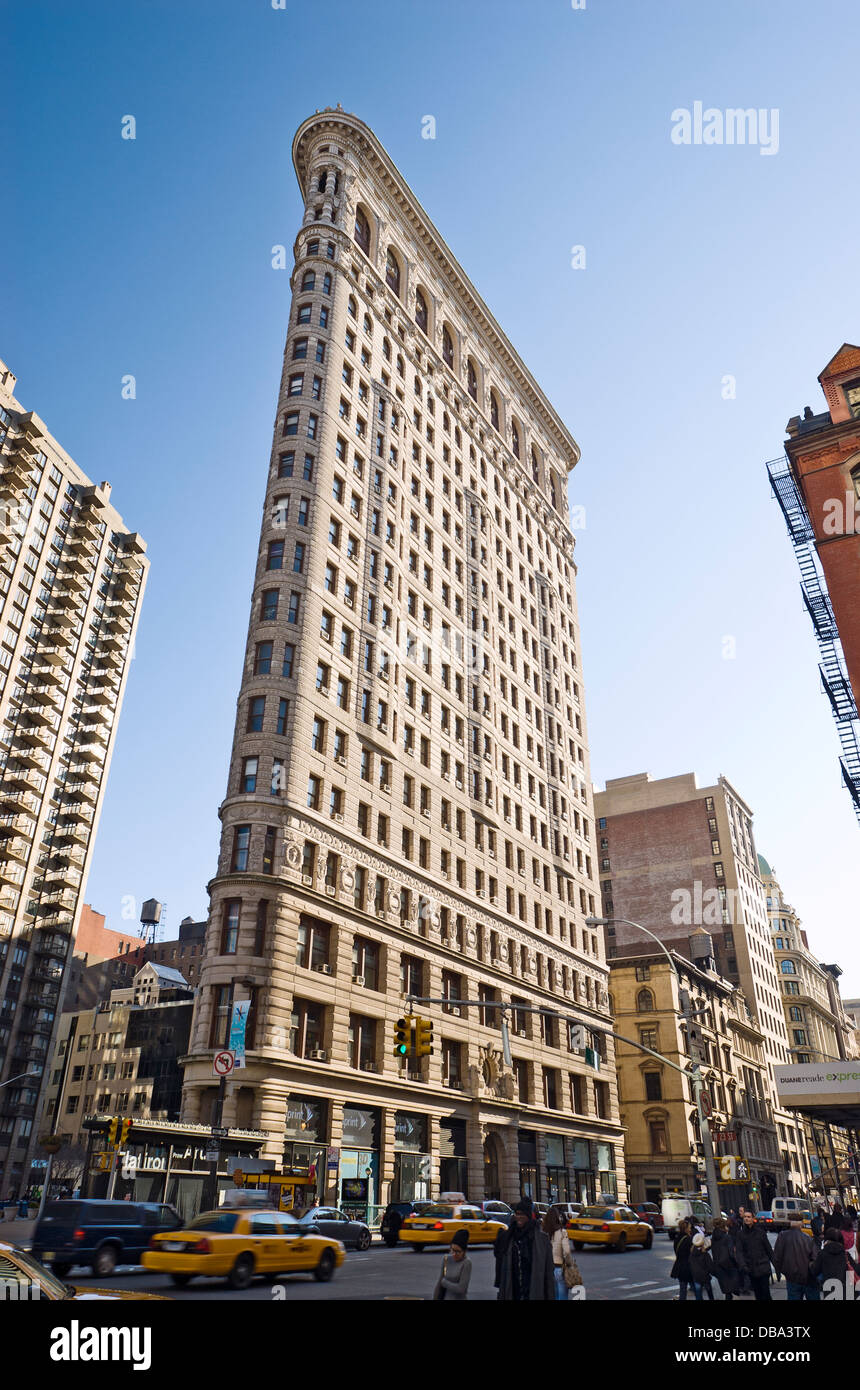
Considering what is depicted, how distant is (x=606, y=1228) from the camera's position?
33562mm

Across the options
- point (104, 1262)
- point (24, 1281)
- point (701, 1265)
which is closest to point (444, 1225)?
point (104, 1262)

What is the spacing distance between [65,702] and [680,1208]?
78018 millimetres

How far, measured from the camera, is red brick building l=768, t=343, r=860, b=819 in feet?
151

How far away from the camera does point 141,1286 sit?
18.3 m

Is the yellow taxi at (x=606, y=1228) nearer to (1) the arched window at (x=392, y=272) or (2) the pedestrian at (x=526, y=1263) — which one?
(2) the pedestrian at (x=526, y=1263)

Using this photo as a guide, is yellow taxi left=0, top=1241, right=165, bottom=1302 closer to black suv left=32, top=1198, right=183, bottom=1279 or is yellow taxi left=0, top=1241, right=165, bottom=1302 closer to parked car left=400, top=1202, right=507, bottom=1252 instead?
black suv left=32, top=1198, right=183, bottom=1279

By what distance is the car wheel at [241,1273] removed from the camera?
18812 millimetres

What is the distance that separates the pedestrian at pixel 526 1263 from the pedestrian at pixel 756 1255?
7064 millimetres

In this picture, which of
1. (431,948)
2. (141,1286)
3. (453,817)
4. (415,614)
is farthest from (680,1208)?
(141,1286)

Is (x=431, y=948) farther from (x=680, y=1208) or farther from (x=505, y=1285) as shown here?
(x=505, y=1285)

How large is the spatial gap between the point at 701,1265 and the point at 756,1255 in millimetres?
1066

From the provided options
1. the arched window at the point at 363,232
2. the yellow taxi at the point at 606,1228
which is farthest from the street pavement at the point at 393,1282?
the arched window at the point at 363,232

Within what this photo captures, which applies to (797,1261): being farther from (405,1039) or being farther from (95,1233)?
(95,1233)

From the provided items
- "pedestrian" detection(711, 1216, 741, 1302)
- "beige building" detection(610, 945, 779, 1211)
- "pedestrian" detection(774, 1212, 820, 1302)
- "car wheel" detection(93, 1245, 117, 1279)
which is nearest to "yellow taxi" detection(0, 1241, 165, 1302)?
"pedestrian" detection(774, 1212, 820, 1302)
